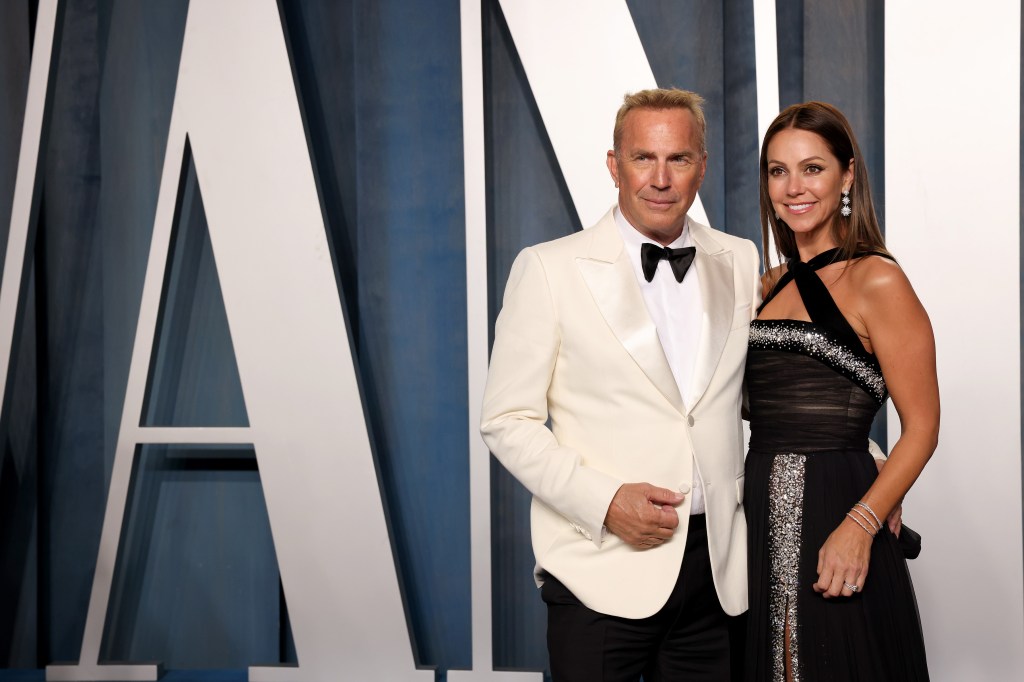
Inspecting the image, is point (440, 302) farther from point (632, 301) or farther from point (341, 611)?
point (632, 301)

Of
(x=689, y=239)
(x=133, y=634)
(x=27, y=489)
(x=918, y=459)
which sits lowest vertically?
(x=133, y=634)

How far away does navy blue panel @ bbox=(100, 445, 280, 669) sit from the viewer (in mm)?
3523

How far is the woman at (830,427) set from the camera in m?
1.88

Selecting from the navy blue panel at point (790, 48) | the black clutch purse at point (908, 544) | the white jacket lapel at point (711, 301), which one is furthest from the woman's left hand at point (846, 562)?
the navy blue panel at point (790, 48)

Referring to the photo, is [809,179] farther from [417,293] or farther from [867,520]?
[417,293]

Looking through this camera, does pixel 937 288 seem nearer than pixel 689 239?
No

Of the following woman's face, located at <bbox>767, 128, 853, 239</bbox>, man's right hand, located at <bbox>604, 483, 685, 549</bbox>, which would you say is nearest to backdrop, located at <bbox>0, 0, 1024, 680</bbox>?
woman's face, located at <bbox>767, 128, 853, 239</bbox>

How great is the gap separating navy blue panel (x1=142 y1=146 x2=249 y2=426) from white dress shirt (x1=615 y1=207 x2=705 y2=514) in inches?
78.5

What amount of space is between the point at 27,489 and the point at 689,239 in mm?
2753

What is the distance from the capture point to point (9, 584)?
3570mm

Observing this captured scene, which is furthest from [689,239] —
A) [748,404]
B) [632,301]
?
[748,404]

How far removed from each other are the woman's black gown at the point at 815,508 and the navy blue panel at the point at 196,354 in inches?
85.5

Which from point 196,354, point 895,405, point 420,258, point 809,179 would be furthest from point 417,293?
point 895,405

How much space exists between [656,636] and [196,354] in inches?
87.7
